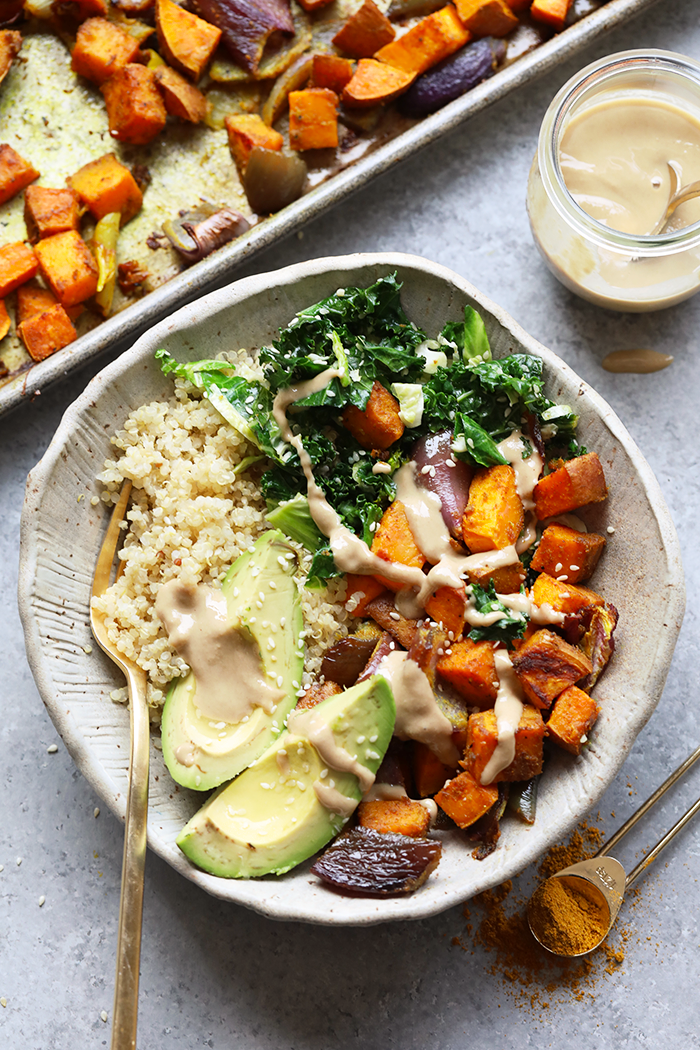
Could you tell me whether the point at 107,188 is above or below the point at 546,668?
above

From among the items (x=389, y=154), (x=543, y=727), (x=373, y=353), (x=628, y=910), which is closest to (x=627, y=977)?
(x=628, y=910)

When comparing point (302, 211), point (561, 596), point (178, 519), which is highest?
point (302, 211)

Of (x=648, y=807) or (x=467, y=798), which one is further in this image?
(x=648, y=807)

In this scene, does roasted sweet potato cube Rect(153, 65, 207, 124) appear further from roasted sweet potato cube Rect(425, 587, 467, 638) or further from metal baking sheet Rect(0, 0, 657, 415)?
roasted sweet potato cube Rect(425, 587, 467, 638)

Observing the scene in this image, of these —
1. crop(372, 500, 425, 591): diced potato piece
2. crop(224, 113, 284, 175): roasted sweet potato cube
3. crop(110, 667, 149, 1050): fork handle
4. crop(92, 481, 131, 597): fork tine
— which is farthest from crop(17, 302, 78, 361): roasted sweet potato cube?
crop(372, 500, 425, 591): diced potato piece

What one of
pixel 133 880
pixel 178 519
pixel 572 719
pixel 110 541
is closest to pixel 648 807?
pixel 572 719

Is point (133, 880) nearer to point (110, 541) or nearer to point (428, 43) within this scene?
point (110, 541)

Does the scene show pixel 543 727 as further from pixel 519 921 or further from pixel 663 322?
pixel 663 322

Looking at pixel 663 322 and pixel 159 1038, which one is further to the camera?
pixel 663 322
